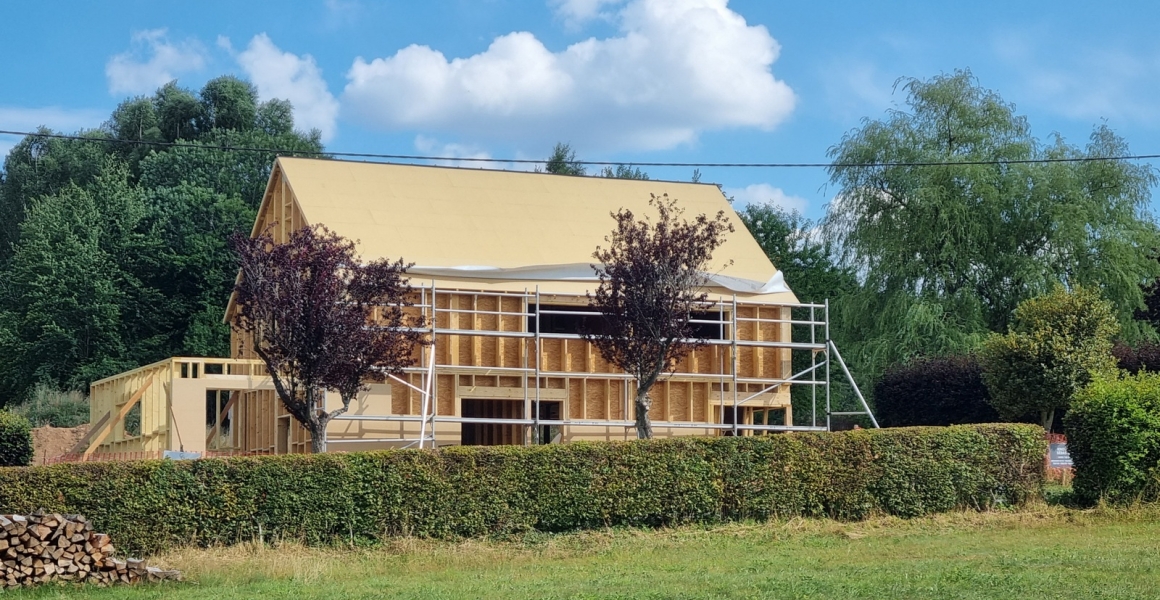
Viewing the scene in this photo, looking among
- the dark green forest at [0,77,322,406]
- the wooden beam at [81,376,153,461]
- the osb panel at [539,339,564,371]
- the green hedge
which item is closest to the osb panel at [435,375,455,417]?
the osb panel at [539,339,564,371]

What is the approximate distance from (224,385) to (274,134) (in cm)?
3690

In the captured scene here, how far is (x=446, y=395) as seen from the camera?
78.0 ft

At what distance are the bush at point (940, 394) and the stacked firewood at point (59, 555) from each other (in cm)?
1834

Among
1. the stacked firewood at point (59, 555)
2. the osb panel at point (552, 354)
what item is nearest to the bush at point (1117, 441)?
the osb panel at point (552, 354)

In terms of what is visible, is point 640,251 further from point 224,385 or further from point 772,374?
point 224,385

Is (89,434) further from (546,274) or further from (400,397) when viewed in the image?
→ (546,274)

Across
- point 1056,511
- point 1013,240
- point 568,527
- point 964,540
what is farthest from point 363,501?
point 1013,240

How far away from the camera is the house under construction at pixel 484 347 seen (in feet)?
75.8

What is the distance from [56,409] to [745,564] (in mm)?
30779

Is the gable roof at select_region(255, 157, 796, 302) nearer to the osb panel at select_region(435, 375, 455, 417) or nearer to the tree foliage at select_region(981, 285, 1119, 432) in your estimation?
the osb panel at select_region(435, 375, 455, 417)

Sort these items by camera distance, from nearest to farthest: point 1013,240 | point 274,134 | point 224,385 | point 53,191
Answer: point 224,385, point 1013,240, point 53,191, point 274,134

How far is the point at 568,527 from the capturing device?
58.1 feet

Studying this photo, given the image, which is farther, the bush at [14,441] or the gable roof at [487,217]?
the gable roof at [487,217]

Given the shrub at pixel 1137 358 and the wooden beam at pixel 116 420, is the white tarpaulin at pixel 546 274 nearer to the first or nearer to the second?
the wooden beam at pixel 116 420
